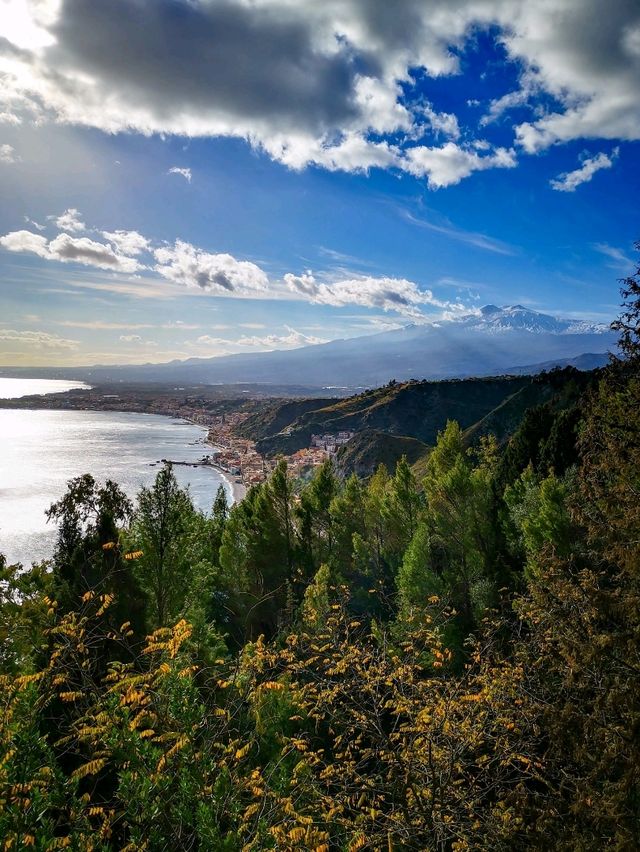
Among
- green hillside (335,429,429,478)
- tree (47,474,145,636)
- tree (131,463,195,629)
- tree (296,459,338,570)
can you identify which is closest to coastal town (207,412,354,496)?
green hillside (335,429,429,478)

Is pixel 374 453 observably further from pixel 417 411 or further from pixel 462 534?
pixel 462 534

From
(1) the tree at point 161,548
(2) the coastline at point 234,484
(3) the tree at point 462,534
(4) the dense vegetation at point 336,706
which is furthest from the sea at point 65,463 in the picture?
(3) the tree at point 462,534

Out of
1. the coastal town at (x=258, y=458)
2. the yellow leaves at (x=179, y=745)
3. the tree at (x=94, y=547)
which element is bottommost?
the coastal town at (x=258, y=458)

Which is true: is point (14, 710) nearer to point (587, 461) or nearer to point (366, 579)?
point (587, 461)

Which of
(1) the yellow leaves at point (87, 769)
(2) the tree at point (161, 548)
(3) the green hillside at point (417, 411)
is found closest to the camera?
(1) the yellow leaves at point (87, 769)

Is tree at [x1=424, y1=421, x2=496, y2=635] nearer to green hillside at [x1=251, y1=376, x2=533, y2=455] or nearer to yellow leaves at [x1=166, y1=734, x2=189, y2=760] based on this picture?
yellow leaves at [x1=166, y1=734, x2=189, y2=760]

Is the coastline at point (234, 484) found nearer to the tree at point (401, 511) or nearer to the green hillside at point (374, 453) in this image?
the green hillside at point (374, 453)
